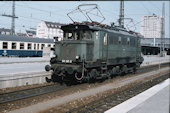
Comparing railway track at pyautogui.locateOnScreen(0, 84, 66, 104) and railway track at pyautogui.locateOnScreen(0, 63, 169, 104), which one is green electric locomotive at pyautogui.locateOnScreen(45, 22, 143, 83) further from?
railway track at pyautogui.locateOnScreen(0, 84, 66, 104)

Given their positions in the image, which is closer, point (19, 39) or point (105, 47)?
point (105, 47)

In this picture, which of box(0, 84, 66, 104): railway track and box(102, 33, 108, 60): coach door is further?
box(102, 33, 108, 60): coach door

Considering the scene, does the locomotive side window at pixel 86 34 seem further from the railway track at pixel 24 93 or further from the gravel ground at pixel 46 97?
the railway track at pixel 24 93

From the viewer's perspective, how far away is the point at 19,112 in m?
7.72

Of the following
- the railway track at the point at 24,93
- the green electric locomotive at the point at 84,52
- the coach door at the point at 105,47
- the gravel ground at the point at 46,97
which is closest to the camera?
the gravel ground at the point at 46,97

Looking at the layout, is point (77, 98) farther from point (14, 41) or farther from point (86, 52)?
point (14, 41)

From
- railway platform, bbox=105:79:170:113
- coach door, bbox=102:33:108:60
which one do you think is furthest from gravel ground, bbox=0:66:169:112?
railway platform, bbox=105:79:170:113

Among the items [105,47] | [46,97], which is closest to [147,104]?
[46,97]

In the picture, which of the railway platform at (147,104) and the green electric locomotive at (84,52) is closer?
the railway platform at (147,104)

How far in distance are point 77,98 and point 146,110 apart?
403 centimetres

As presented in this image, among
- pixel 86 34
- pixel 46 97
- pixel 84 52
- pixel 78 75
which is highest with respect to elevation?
pixel 86 34

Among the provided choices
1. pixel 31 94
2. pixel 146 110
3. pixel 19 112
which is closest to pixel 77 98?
pixel 31 94

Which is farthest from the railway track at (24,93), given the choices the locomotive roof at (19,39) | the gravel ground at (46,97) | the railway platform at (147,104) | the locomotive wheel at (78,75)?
the locomotive roof at (19,39)

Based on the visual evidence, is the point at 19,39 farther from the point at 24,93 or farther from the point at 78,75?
the point at 24,93
